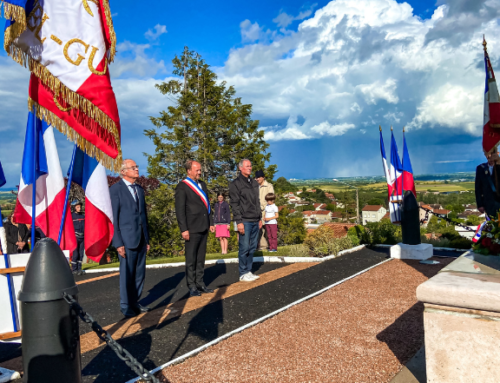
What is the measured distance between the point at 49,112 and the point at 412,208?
7310mm

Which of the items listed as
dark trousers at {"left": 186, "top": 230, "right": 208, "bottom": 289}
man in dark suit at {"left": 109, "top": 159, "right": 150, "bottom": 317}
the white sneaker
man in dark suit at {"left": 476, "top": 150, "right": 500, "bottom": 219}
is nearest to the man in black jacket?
the white sneaker

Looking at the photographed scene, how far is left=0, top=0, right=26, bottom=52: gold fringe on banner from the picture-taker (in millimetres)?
2891

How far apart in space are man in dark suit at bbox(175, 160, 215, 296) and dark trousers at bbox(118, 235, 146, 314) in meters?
0.84

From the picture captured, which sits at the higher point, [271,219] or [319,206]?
[271,219]

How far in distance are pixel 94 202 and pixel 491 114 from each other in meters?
4.21

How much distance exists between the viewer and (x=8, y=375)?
3.29 metres

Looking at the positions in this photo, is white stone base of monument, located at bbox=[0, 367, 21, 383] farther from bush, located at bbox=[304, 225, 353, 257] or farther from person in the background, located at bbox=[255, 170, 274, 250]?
person in the background, located at bbox=[255, 170, 274, 250]

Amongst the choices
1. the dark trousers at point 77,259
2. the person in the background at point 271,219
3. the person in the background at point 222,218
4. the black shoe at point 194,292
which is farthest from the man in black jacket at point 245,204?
the dark trousers at point 77,259

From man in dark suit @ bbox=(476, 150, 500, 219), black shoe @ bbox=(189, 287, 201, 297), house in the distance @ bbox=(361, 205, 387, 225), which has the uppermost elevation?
man in dark suit @ bbox=(476, 150, 500, 219)

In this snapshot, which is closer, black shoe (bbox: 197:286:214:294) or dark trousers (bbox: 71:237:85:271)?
black shoe (bbox: 197:286:214:294)

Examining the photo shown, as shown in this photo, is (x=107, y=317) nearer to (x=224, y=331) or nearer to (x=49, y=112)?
(x=224, y=331)

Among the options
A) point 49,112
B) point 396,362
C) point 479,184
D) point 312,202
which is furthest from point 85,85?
point 312,202

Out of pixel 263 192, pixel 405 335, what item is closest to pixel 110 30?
pixel 405 335

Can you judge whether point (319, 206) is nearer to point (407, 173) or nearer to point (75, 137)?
point (407, 173)
